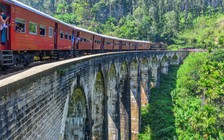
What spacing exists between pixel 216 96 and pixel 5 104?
2927 centimetres

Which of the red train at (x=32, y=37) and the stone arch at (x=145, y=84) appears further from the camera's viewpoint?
the stone arch at (x=145, y=84)

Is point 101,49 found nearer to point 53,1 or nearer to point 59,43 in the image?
point 59,43

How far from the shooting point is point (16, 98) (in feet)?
18.1

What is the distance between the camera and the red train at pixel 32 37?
9.65 m

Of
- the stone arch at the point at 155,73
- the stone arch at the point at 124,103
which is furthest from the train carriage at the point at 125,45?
the stone arch at the point at 124,103

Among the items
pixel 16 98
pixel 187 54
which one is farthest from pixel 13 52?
pixel 187 54

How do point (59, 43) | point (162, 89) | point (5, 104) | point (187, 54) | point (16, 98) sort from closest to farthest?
point (5, 104) → point (16, 98) → point (59, 43) → point (162, 89) → point (187, 54)

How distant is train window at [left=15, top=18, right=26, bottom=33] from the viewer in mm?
10311

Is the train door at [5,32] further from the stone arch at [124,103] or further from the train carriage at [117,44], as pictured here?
the train carriage at [117,44]

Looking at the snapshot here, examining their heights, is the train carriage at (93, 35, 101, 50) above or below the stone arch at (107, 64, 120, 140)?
above

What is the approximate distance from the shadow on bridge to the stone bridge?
5.45 feet

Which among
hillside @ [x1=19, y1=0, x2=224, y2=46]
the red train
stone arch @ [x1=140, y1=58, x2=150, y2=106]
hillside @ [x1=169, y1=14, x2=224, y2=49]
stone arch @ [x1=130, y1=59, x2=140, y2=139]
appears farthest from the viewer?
hillside @ [x1=19, y1=0, x2=224, y2=46]

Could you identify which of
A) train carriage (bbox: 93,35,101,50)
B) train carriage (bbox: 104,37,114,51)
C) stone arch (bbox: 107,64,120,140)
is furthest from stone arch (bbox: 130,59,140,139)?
stone arch (bbox: 107,64,120,140)

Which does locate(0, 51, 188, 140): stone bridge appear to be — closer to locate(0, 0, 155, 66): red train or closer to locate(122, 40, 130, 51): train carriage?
locate(0, 0, 155, 66): red train
